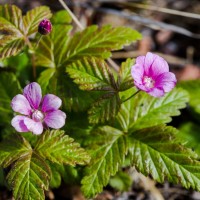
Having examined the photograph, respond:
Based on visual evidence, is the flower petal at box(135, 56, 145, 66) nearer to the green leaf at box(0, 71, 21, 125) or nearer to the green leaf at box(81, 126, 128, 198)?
the green leaf at box(81, 126, 128, 198)

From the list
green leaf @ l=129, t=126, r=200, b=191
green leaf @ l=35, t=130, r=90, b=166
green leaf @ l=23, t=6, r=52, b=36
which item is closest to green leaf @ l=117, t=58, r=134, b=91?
green leaf @ l=129, t=126, r=200, b=191

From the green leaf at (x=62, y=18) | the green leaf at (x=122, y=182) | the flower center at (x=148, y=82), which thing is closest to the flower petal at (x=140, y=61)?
the flower center at (x=148, y=82)

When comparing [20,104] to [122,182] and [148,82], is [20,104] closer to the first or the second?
[148,82]

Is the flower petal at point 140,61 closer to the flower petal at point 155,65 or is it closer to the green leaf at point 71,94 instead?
the flower petal at point 155,65

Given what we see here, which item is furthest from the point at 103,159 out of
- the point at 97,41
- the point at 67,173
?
the point at 97,41

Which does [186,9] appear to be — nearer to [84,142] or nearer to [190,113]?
[190,113]

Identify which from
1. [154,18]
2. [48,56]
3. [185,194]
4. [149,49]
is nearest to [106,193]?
[185,194]
